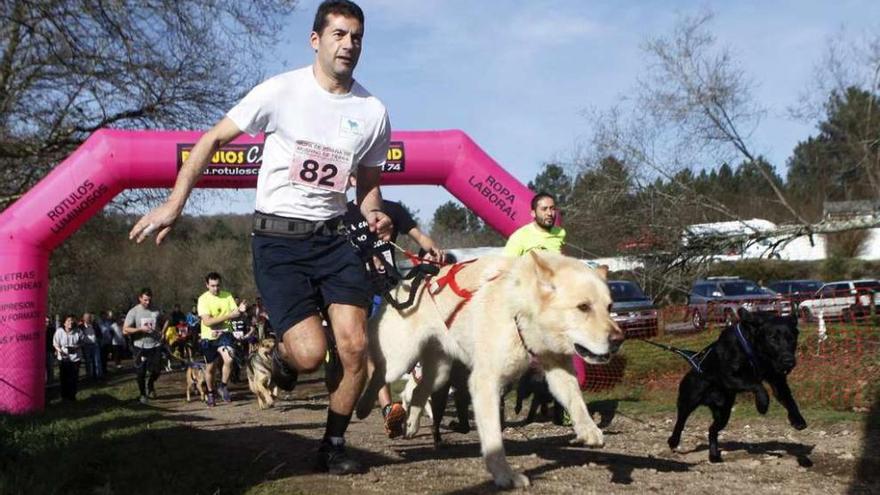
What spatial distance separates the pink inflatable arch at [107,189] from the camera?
10.2 metres

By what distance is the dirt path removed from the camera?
448 centimetres

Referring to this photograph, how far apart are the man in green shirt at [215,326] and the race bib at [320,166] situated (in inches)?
338

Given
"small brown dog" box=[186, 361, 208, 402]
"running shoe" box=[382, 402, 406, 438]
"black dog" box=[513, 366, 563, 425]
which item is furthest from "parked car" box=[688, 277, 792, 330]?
"small brown dog" box=[186, 361, 208, 402]

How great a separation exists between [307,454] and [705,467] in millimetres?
2619

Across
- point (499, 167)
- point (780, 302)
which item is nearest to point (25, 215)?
point (499, 167)

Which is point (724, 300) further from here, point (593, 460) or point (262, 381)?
point (593, 460)

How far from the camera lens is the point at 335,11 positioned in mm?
4348

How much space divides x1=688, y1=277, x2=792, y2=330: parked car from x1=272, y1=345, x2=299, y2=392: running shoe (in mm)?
5390

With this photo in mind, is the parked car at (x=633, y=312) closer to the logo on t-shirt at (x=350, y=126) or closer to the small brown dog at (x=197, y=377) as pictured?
the small brown dog at (x=197, y=377)

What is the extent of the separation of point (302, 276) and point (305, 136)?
752mm

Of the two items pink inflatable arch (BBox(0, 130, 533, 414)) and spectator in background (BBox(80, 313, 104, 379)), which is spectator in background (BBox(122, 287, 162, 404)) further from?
spectator in background (BBox(80, 313, 104, 379))

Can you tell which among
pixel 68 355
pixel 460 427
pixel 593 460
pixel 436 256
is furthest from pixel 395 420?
pixel 68 355

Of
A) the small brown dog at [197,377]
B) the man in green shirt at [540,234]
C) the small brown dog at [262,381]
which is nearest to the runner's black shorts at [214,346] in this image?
the small brown dog at [197,377]

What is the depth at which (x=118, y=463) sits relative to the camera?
5.14 m
